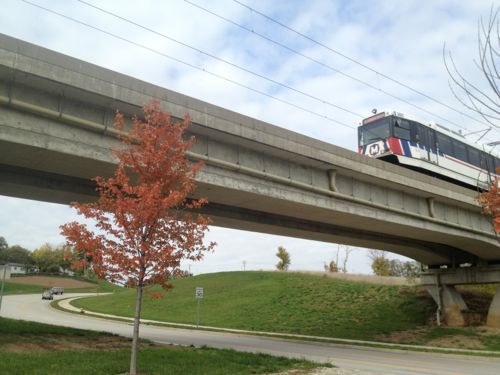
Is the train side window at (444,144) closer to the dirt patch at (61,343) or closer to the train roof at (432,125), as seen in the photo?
the train roof at (432,125)

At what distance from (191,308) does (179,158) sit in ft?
113

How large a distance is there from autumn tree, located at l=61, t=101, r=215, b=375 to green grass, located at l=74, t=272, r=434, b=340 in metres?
18.6

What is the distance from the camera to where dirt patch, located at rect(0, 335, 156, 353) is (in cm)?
1102

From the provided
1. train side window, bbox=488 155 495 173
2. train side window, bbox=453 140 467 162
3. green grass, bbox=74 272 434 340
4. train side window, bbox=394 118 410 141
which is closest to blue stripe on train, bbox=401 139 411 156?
train side window, bbox=394 118 410 141

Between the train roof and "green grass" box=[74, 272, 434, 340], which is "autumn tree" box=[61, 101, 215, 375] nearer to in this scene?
the train roof

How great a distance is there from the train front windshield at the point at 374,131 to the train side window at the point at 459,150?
5.30m

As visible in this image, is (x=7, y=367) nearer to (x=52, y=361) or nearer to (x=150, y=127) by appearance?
(x=52, y=361)

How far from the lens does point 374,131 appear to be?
23.4m

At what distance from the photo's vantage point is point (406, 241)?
25.5m

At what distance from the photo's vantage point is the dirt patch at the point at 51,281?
290 ft

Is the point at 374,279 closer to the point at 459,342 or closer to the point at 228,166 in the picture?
the point at 459,342

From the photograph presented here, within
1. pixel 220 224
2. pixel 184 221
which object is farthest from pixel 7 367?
pixel 220 224

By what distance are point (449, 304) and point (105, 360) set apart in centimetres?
2449

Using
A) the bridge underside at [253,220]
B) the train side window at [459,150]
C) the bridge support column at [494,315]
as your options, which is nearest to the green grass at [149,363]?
the bridge underside at [253,220]
